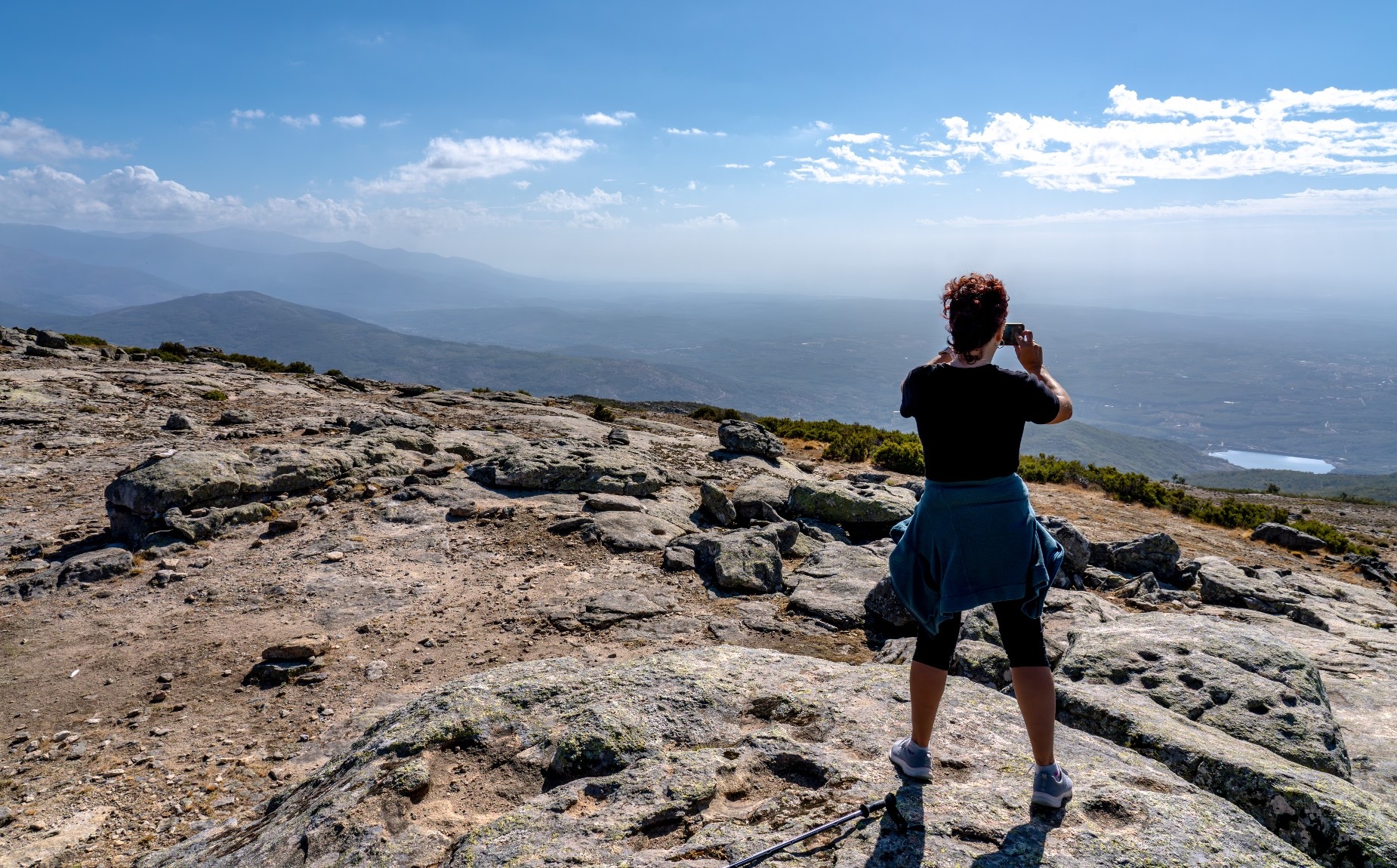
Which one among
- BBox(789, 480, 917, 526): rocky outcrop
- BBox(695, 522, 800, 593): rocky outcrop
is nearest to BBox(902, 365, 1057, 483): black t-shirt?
BBox(695, 522, 800, 593): rocky outcrop

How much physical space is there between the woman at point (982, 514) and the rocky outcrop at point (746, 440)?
16114mm

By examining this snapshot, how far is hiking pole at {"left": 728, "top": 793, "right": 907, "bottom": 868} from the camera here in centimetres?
329

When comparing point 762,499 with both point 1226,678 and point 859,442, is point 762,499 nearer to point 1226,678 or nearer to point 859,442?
point 1226,678

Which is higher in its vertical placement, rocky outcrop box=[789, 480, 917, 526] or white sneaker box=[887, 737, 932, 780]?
white sneaker box=[887, 737, 932, 780]

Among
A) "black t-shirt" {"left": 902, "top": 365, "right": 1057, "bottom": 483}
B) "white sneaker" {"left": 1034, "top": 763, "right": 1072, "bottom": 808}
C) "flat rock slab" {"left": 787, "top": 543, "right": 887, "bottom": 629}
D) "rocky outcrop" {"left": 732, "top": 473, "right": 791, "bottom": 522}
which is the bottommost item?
"flat rock slab" {"left": 787, "top": 543, "right": 887, "bottom": 629}

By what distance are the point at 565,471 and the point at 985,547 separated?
454 inches

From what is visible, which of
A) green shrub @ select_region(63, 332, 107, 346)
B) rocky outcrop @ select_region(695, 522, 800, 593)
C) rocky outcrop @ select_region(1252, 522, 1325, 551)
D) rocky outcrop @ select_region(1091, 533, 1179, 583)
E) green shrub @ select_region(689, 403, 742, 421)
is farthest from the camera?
green shrub @ select_region(689, 403, 742, 421)

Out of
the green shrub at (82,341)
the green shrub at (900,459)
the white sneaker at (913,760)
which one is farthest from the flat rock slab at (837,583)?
the green shrub at (82,341)

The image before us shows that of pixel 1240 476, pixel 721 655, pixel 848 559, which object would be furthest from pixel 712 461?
pixel 1240 476

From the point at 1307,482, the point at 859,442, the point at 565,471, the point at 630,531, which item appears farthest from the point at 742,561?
the point at 1307,482

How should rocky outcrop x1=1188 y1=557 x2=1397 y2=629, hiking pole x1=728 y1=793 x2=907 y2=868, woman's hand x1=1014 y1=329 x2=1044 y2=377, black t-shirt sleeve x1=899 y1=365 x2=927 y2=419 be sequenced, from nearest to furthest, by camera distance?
hiking pole x1=728 y1=793 x2=907 y2=868, black t-shirt sleeve x1=899 y1=365 x2=927 y2=419, woman's hand x1=1014 y1=329 x2=1044 y2=377, rocky outcrop x1=1188 y1=557 x2=1397 y2=629

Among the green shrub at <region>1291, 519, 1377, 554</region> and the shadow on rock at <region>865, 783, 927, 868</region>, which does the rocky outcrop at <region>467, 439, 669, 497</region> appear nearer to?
the shadow on rock at <region>865, 783, 927, 868</region>

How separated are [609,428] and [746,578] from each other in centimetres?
1211

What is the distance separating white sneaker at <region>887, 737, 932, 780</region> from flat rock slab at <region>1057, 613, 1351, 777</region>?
10.4 feet
